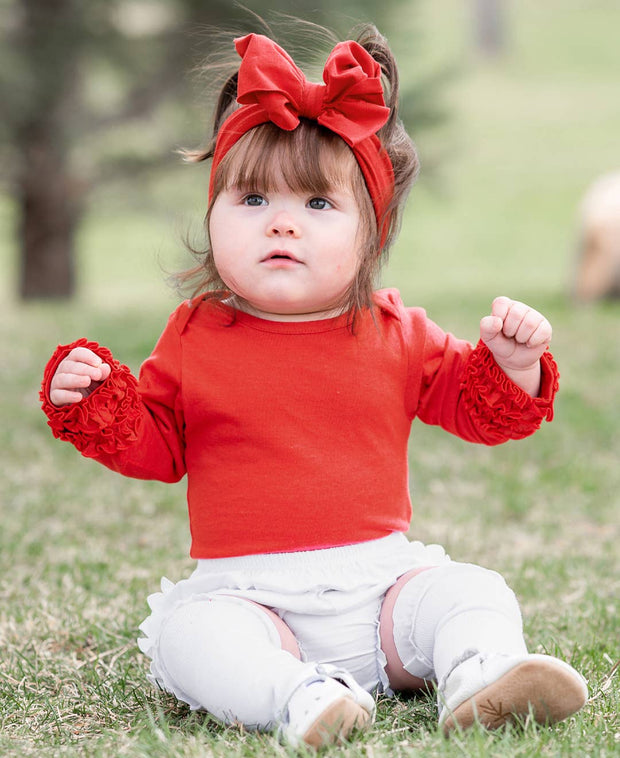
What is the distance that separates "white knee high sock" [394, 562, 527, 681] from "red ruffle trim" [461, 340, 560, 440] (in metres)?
0.27

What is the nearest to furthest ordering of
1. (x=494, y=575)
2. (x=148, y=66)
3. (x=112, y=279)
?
(x=494, y=575) → (x=148, y=66) → (x=112, y=279)

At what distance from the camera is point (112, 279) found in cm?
1600

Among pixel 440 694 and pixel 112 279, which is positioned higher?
pixel 440 694

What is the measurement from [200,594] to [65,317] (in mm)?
5442

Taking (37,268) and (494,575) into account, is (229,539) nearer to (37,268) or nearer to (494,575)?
(494,575)

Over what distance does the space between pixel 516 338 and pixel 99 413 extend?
748 mm

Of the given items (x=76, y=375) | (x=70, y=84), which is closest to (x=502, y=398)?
(x=76, y=375)

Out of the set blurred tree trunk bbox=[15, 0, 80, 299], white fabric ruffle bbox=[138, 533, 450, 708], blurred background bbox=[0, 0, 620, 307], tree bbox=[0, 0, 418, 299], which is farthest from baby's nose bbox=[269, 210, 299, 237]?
blurred tree trunk bbox=[15, 0, 80, 299]

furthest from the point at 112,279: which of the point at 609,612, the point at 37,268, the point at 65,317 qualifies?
the point at 609,612

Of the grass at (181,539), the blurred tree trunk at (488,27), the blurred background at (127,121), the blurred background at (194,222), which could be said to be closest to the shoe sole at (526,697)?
the grass at (181,539)

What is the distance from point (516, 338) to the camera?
1.92 m

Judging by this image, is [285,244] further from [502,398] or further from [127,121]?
[127,121]

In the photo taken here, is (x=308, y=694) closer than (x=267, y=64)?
Yes

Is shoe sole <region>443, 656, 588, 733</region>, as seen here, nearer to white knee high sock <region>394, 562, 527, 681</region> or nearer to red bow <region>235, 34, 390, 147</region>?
white knee high sock <region>394, 562, 527, 681</region>
